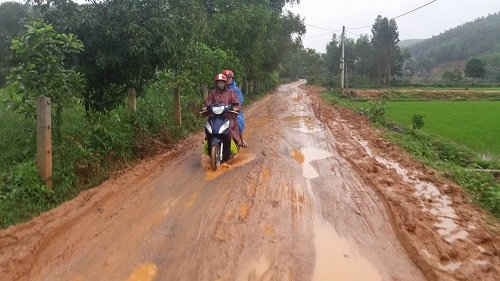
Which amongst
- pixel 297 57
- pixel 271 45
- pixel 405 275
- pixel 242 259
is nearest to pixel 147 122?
pixel 242 259

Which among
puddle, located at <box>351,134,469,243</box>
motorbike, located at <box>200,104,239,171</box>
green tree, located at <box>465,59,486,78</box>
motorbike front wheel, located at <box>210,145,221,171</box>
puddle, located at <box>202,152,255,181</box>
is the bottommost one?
puddle, located at <box>351,134,469,243</box>

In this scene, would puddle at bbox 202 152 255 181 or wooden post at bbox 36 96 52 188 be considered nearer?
wooden post at bbox 36 96 52 188

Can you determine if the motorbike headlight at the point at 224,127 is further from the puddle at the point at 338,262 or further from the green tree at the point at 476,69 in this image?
the green tree at the point at 476,69

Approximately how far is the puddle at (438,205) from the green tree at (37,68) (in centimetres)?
553

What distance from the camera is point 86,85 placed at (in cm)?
816

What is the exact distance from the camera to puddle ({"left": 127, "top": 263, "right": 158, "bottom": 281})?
3.81m

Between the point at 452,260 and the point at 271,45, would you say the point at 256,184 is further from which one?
the point at 271,45

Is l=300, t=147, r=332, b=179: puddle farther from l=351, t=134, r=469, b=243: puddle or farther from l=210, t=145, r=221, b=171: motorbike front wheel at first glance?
l=210, t=145, r=221, b=171: motorbike front wheel

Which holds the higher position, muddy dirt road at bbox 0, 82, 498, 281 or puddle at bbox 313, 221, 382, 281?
muddy dirt road at bbox 0, 82, 498, 281

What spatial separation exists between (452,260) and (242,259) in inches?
82.4

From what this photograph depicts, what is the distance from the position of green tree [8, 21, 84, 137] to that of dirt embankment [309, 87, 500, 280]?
16.6 ft

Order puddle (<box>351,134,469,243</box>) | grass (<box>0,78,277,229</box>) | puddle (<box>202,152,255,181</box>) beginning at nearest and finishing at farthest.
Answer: puddle (<box>351,134,469,243</box>), grass (<box>0,78,277,229</box>), puddle (<box>202,152,255,181</box>)

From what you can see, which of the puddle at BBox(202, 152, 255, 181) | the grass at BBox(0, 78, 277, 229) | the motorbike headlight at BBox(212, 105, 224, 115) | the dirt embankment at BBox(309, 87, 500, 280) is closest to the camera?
Result: the dirt embankment at BBox(309, 87, 500, 280)

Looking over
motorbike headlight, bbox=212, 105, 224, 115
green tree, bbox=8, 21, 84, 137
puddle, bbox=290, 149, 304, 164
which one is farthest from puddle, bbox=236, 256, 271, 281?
puddle, bbox=290, 149, 304, 164
